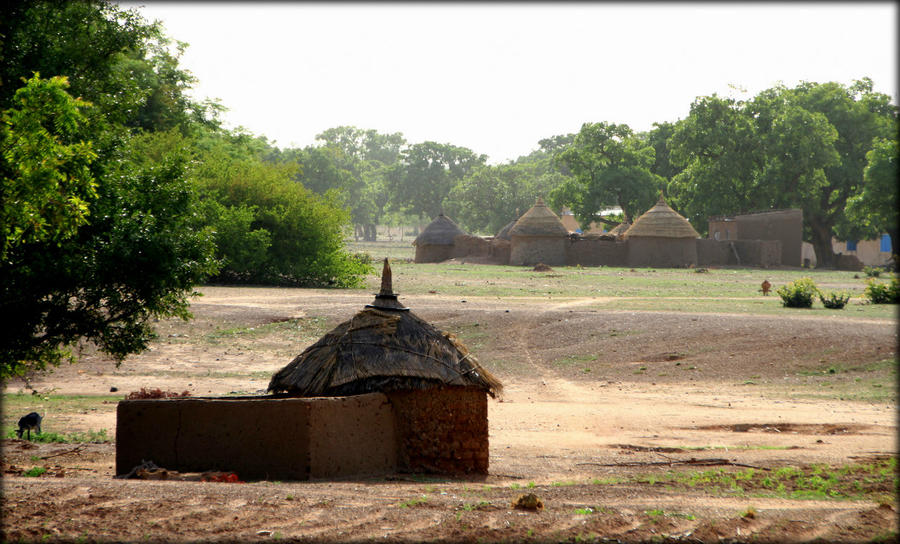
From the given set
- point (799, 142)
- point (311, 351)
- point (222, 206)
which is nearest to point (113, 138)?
point (311, 351)

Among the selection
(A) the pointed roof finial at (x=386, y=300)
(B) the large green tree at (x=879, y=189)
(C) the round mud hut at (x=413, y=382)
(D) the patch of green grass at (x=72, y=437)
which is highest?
(B) the large green tree at (x=879, y=189)

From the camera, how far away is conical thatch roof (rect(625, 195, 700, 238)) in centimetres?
4769

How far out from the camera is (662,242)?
4784 centimetres

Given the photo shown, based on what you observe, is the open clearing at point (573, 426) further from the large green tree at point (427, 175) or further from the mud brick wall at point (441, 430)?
the large green tree at point (427, 175)

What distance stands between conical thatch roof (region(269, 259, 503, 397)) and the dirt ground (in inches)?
37.2

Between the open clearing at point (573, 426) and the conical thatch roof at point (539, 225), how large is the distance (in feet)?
62.7

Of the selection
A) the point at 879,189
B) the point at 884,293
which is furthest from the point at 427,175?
the point at 884,293

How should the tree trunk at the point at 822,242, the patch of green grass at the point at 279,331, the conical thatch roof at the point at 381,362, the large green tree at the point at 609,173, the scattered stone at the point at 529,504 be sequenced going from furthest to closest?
the large green tree at the point at 609,173, the tree trunk at the point at 822,242, the patch of green grass at the point at 279,331, the conical thatch roof at the point at 381,362, the scattered stone at the point at 529,504

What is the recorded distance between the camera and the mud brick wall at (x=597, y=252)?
49156 mm

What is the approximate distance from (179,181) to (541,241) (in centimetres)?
3679

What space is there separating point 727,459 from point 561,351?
898cm

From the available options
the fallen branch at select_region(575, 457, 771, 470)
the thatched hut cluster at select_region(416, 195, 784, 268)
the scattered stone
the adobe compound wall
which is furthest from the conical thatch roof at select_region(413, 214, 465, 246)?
the scattered stone

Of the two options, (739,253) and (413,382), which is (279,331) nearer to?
(413,382)

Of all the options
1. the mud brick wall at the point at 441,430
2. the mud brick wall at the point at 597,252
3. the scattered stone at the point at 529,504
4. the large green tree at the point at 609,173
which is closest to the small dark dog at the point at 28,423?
the mud brick wall at the point at 441,430
